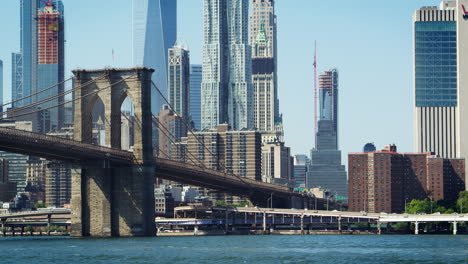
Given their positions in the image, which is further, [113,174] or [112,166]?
[113,174]

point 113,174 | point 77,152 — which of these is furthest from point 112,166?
point 77,152

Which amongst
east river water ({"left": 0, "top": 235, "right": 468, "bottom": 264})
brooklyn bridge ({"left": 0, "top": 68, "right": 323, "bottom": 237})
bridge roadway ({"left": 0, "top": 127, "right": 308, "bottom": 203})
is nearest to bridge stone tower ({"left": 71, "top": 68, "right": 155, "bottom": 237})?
brooklyn bridge ({"left": 0, "top": 68, "right": 323, "bottom": 237})

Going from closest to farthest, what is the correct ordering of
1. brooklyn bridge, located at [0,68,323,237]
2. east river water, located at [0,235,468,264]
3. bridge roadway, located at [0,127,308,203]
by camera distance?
1. east river water, located at [0,235,468,264]
2. bridge roadway, located at [0,127,308,203]
3. brooklyn bridge, located at [0,68,323,237]

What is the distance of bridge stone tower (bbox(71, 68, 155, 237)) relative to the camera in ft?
434

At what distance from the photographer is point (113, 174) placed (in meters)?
134

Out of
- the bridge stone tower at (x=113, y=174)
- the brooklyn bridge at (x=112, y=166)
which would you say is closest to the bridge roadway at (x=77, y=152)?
the brooklyn bridge at (x=112, y=166)

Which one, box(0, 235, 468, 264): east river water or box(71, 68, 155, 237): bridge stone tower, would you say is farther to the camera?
box(71, 68, 155, 237): bridge stone tower

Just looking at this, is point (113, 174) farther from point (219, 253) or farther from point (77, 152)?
point (219, 253)

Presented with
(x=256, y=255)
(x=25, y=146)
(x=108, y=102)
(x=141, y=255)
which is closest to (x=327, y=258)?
(x=256, y=255)

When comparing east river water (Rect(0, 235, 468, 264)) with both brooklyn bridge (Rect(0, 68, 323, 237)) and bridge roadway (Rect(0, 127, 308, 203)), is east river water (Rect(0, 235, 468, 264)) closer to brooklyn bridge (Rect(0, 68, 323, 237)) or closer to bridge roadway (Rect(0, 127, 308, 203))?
brooklyn bridge (Rect(0, 68, 323, 237))

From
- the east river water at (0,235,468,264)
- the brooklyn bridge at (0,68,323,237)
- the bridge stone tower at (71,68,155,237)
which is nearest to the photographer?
the east river water at (0,235,468,264)

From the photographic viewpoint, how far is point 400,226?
18900 cm

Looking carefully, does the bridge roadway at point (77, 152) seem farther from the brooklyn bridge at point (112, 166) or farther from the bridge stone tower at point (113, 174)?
the bridge stone tower at point (113, 174)

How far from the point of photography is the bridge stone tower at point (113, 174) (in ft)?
434
